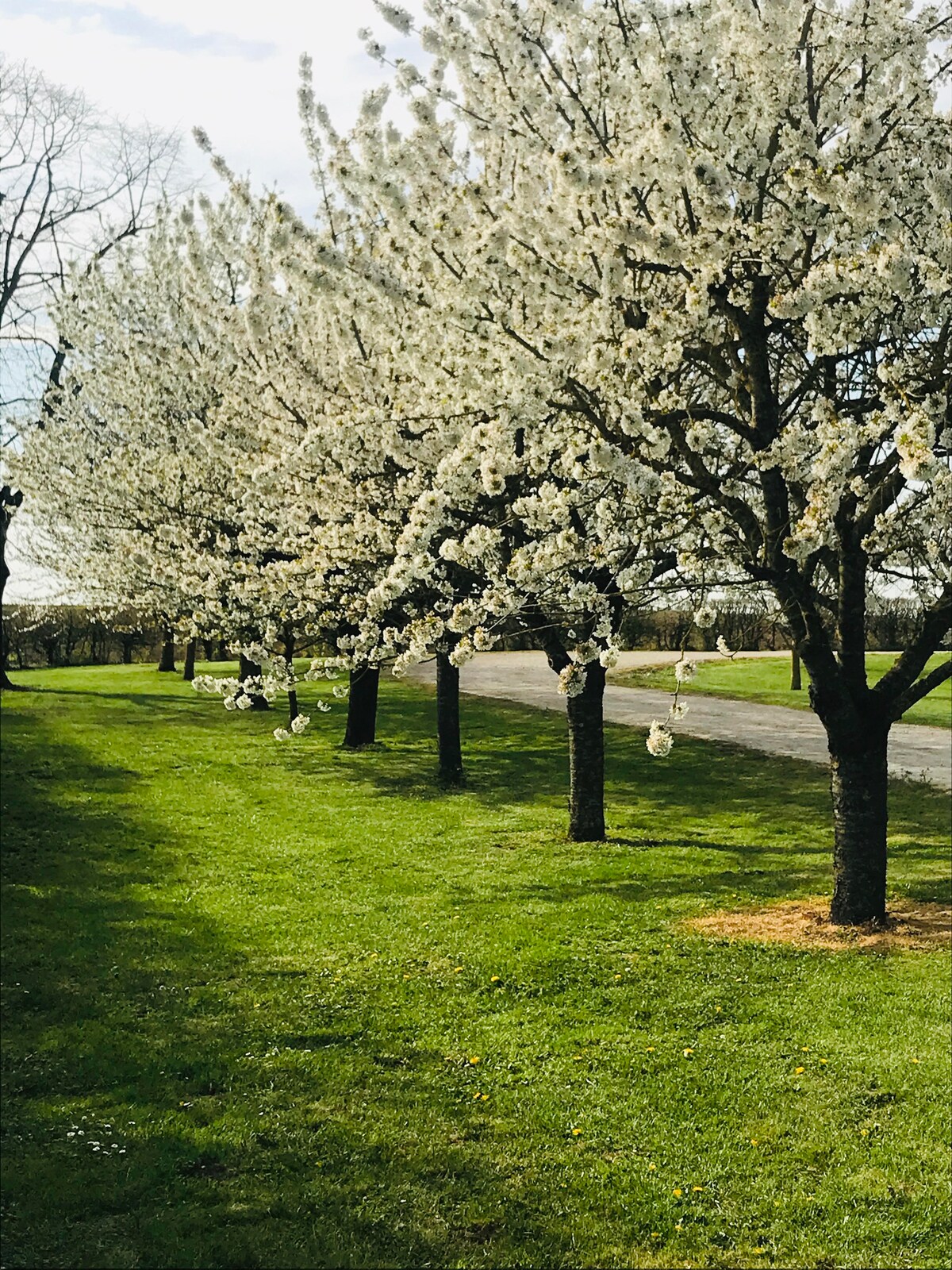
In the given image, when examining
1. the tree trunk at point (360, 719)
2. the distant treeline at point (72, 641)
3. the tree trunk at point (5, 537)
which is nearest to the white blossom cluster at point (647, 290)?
the tree trunk at point (360, 719)

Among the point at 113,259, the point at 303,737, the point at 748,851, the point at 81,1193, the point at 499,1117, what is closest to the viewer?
the point at 81,1193

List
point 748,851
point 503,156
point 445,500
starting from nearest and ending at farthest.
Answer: point 445,500, point 503,156, point 748,851

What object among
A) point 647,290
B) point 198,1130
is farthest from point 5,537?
point 198,1130

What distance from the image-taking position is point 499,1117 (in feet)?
20.1

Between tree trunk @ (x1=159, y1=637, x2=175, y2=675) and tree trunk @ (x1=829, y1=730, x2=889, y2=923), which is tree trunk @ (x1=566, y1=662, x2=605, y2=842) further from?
tree trunk @ (x1=159, y1=637, x2=175, y2=675)

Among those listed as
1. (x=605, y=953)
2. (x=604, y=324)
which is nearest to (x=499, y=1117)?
(x=605, y=953)

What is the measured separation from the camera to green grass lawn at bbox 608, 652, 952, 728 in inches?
1059

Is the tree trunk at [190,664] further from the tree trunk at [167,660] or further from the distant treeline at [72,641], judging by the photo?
the distant treeline at [72,641]

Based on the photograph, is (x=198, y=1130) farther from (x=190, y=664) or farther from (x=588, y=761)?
(x=190, y=664)

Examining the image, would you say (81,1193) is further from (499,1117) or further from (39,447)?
(39,447)

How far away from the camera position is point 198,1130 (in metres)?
5.97

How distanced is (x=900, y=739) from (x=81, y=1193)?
19880mm

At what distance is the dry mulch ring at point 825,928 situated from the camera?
29.3ft

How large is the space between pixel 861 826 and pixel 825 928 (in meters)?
1.00
